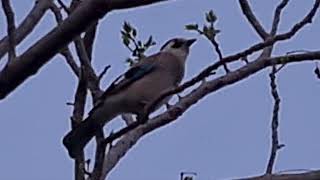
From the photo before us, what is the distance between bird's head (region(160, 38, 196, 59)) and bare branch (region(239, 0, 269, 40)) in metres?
2.17

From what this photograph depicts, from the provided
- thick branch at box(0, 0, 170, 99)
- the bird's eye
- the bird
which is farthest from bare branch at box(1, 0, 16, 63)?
the bird's eye

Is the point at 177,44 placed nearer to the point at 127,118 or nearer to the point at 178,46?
the point at 178,46

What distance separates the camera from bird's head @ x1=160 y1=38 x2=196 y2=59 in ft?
16.9

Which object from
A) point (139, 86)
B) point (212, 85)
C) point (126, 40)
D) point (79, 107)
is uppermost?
point (139, 86)

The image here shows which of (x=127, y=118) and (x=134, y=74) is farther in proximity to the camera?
(x=134, y=74)

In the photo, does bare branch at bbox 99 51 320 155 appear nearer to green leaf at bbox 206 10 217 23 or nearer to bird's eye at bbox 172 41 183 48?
green leaf at bbox 206 10 217 23

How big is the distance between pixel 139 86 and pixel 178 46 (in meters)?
1.12

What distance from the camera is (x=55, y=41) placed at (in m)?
1.89

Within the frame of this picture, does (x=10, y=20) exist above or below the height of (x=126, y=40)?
below

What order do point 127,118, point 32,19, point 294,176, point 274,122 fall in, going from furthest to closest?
point 127,118, point 32,19, point 274,122, point 294,176

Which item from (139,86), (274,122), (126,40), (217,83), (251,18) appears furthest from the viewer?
(139,86)

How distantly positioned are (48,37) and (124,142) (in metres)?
1.43

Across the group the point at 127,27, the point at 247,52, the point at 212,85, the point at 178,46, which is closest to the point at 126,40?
the point at 127,27

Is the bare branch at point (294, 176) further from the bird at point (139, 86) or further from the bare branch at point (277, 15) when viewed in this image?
the bird at point (139, 86)
